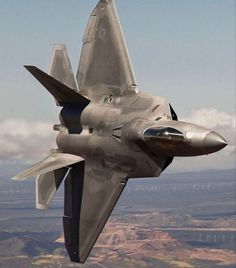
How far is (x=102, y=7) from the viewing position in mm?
23812

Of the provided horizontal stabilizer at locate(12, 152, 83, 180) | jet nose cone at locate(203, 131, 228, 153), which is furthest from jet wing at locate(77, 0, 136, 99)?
jet nose cone at locate(203, 131, 228, 153)

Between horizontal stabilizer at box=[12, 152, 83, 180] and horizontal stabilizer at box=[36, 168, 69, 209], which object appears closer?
horizontal stabilizer at box=[12, 152, 83, 180]

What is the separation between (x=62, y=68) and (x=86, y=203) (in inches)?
216

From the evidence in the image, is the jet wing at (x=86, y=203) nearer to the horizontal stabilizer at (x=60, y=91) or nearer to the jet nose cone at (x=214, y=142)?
the horizontal stabilizer at (x=60, y=91)

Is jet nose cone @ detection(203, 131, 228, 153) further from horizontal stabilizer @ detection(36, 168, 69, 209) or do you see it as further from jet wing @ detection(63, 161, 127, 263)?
horizontal stabilizer @ detection(36, 168, 69, 209)

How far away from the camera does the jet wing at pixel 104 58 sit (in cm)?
2197

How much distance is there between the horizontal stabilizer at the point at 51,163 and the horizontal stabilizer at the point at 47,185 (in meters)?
0.86

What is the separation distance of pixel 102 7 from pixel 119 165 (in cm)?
662

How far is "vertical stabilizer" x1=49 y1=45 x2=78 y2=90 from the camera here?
2378 centimetres

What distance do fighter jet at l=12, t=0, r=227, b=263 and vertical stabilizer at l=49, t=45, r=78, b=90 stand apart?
0.13 feet

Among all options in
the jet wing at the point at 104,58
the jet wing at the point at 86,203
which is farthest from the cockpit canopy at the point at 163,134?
the jet wing at the point at 104,58

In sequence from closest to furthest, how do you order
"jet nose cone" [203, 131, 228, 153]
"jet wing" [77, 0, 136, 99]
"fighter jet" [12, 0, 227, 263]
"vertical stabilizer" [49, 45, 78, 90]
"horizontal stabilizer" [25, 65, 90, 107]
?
"jet nose cone" [203, 131, 228, 153], "fighter jet" [12, 0, 227, 263], "horizontal stabilizer" [25, 65, 90, 107], "jet wing" [77, 0, 136, 99], "vertical stabilizer" [49, 45, 78, 90]

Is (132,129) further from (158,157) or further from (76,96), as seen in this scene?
(76,96)

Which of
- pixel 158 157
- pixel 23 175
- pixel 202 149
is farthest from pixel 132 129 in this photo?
pixel 23 175
